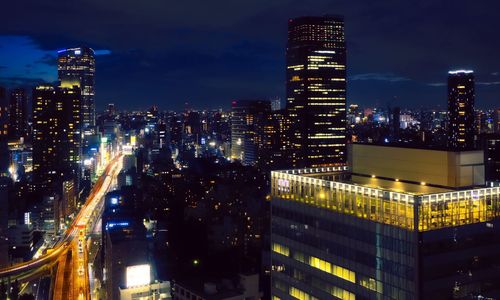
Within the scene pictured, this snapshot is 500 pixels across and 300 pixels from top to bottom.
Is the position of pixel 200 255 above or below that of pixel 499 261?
below

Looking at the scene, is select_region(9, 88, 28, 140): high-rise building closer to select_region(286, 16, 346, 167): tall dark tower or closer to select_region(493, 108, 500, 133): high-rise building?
select_region(286, 16, 346, 167): tall dark tower

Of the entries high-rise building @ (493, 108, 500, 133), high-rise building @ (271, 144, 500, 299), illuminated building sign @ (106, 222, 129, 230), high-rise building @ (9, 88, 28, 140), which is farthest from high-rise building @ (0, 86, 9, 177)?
high-rise building @ (493, 108, 500, 133)

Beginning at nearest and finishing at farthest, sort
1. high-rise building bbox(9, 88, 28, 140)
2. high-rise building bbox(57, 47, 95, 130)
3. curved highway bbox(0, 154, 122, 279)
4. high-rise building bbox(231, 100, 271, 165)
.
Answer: curved highway bbox(0, 154, 122, 279) < high-rise building bbox(231, 100, 271, 165) < high-rise building bbox(9, 88, 28, 140) < high-rise building bbox(57, 47, 95, 130)

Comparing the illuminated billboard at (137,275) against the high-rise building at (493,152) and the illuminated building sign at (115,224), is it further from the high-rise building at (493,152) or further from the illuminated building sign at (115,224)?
the high-rise building at (493,152)

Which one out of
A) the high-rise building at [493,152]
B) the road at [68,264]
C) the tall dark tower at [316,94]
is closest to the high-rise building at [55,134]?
the road at [68,264]

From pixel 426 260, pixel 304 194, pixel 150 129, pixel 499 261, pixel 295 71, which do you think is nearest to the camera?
pixel 426 260

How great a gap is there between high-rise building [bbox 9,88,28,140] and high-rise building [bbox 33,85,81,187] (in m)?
14.5

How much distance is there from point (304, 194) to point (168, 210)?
52.2m

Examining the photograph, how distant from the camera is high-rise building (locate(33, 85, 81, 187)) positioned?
115 meters

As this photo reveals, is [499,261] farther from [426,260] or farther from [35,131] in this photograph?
[35,131]

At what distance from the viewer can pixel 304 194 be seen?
25.2m

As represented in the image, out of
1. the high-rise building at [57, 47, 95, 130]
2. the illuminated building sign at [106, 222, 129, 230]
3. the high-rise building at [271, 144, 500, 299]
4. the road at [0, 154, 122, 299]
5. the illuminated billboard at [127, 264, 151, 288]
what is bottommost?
the road at [0, 154, 122, 299]

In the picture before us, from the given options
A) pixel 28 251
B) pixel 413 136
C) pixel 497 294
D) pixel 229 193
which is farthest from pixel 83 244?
pixel 413 136

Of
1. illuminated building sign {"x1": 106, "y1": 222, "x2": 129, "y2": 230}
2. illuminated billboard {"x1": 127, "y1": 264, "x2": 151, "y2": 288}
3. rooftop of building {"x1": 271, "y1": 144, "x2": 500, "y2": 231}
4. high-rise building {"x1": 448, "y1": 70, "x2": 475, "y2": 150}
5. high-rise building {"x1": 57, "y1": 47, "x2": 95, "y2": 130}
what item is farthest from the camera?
high-rise building {"x1": 57, "y1": 47, "x2": 95, "y2": 130}
